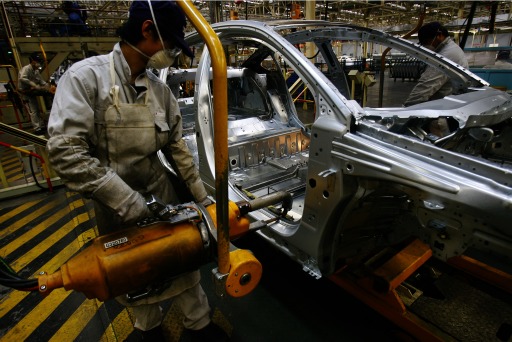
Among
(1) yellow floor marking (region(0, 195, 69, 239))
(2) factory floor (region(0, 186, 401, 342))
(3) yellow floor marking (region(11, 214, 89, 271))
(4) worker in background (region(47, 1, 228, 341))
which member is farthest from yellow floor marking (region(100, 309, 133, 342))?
(1) yellow floor marking (region(0, 195, 69, 239))

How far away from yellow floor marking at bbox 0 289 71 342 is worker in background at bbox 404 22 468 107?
346 centimetres

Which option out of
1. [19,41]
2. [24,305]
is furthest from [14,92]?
[24,305]

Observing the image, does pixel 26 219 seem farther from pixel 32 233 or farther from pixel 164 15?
pixel 164 15

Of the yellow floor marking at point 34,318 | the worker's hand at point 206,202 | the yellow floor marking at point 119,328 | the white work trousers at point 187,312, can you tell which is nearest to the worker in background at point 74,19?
the yellow floor marking at point 34,318

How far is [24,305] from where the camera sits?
2277 millimetres

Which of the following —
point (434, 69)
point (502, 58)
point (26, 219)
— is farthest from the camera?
point (502, 58)

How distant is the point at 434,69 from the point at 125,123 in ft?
9.08

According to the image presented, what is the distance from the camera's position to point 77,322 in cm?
210

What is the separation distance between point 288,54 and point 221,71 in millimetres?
1060

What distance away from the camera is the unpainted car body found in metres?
1.14

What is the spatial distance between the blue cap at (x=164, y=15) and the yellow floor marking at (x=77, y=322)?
200cm

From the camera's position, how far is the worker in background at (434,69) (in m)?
2.95

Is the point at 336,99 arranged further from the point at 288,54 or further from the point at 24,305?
the point at 24,305

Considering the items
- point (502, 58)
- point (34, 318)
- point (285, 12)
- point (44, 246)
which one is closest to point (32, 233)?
point (44, 246)
